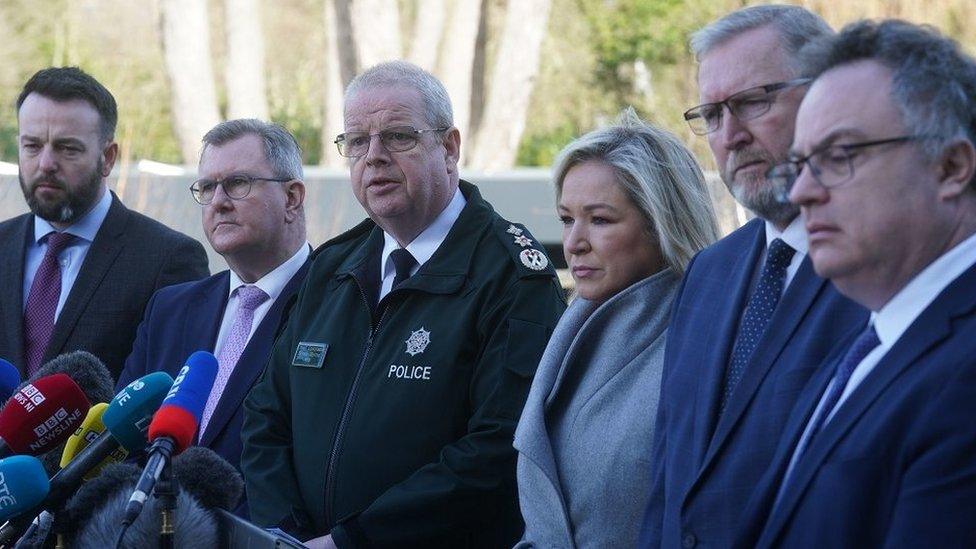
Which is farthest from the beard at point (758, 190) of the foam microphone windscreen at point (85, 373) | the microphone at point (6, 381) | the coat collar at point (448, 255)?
the microphone at point (6, 381)

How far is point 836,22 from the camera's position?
1413 centimetres

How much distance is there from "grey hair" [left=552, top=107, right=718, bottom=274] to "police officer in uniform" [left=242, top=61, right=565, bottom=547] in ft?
1.37

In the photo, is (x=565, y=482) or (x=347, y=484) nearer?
(x=565, y=482)

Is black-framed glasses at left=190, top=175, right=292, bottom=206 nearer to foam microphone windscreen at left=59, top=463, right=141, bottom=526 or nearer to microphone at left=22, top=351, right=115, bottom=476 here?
microphone at left=22, top=351, right=115, bottom=476

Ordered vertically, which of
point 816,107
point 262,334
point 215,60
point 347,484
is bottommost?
point 347,484

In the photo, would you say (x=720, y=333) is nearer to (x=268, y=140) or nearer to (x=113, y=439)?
(x=113, y=439)

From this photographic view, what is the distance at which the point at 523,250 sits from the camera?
12.0 ft

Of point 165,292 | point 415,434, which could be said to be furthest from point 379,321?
point 165,292

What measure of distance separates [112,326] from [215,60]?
26.1 metres

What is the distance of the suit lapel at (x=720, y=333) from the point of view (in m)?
2.54

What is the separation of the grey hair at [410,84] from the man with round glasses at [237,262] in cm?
74

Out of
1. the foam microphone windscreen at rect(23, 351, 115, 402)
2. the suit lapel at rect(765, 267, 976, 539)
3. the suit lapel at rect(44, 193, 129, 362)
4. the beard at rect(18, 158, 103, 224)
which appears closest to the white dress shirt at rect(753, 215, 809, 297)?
the suit lapel at rect(765, 267, 976, 539)

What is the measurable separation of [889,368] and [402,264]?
1924 millimetres

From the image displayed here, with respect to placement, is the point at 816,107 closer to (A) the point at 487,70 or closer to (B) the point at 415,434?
(B) the point at 415,434
